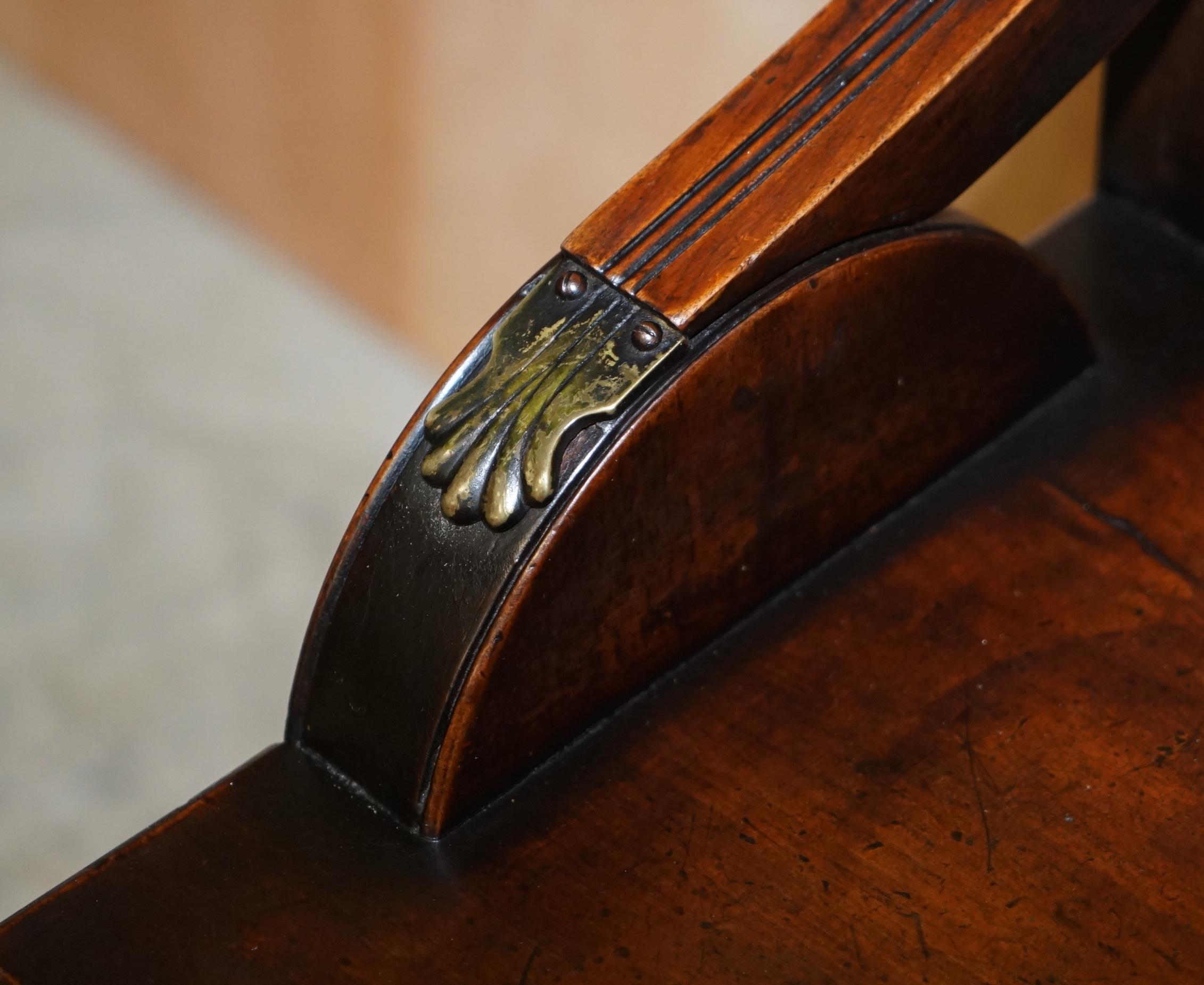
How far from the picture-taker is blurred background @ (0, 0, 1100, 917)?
4.70ft

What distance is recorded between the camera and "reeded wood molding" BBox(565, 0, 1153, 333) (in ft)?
1.92

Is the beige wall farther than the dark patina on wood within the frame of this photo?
Yes

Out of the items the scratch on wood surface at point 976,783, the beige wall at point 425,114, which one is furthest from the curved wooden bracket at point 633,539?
the beige wall at point 425,114

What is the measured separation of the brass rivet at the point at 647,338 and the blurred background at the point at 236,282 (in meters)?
0.68

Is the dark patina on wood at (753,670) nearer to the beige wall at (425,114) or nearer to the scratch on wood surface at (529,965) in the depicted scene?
the scratch on wood surface at (529,965)

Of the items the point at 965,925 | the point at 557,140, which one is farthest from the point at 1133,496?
the point at 557,140

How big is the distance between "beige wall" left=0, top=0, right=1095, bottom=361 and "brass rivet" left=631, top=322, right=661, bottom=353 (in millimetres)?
685

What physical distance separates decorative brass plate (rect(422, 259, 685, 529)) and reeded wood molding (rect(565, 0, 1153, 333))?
0.04 ft

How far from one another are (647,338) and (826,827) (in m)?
0.20

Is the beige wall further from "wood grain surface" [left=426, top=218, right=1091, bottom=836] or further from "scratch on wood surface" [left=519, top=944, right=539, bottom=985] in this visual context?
"scratch on wood surface" [left=519, top=944, right=539, bottom=985]

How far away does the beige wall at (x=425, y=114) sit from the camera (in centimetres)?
136

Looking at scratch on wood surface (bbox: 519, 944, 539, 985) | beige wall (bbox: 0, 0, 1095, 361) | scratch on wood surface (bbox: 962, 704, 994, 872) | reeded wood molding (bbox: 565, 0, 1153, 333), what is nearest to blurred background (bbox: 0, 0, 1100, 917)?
beige wall (bbox: 0, 0, 1095, 361)

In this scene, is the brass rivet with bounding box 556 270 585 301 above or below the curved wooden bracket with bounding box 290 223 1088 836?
above

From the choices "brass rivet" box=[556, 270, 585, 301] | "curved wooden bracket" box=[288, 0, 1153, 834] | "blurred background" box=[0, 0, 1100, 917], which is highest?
"brass rivet" box=[556, 270, 585, 301]
